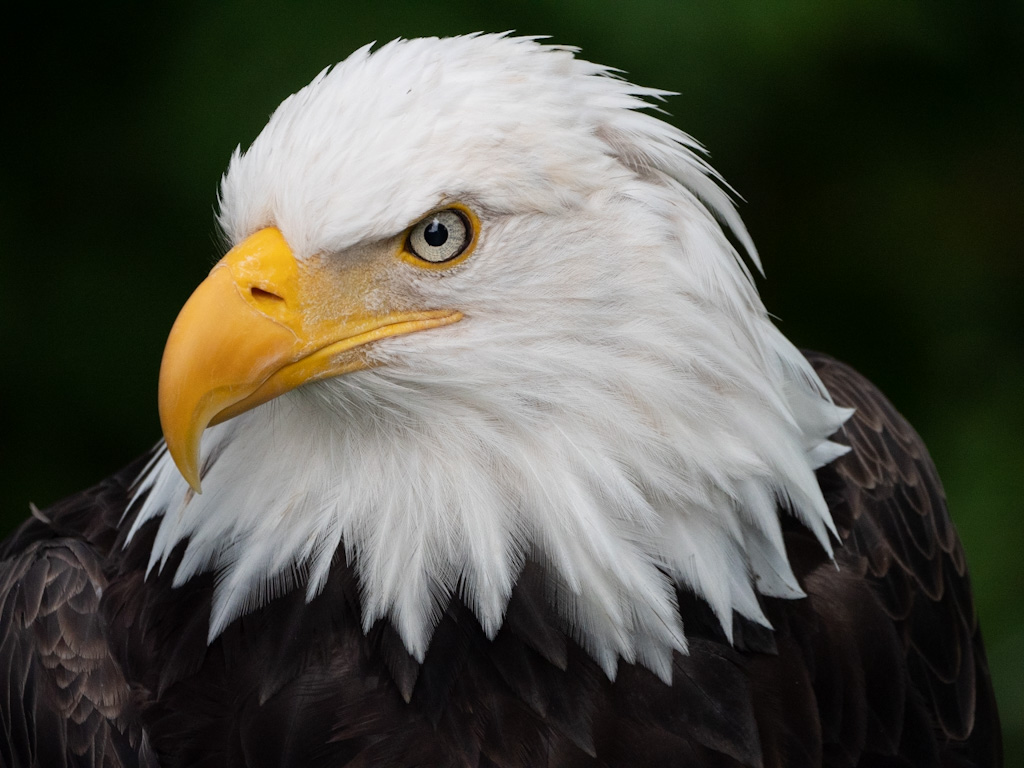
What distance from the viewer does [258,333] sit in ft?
5.82

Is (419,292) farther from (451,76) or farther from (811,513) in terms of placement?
(811,513)

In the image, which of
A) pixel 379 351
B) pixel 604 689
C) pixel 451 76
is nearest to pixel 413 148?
pixel 451 76

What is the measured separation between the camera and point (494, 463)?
1.94m

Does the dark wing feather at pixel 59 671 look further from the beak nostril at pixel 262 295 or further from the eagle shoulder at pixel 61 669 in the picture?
the beak nostril at pixel 262 295

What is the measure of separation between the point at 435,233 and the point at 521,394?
0.29m

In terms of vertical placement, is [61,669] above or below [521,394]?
below

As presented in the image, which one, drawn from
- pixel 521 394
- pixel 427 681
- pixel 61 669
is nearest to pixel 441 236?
pixel 521 394

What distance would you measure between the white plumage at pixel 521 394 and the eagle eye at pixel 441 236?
25 mm

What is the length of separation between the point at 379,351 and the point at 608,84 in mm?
628

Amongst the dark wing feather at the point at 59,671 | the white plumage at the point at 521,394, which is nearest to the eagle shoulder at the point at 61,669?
the dark wing feather at the point at 59,671

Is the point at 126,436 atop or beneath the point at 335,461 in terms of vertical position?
beneath

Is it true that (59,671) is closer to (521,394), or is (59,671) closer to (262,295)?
(262,295)

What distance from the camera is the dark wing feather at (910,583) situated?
2.38 meters

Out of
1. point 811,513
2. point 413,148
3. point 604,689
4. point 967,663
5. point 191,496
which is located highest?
point 413,148
